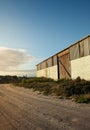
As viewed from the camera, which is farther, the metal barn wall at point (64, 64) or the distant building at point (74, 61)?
the metal barn wall at point (64, 64)

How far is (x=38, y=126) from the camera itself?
23.8 ft

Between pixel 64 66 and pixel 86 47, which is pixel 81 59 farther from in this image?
pixel 64 66

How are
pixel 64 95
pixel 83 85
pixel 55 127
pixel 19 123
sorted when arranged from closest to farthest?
pixel 55 127 < pixel 19 123 < pixel 64 95 < pixel 83 85

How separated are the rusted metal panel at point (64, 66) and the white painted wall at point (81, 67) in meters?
2.31

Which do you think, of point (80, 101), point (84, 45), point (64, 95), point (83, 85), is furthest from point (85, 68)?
point (80, 101)

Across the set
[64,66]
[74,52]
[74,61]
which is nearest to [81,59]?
[74,61]

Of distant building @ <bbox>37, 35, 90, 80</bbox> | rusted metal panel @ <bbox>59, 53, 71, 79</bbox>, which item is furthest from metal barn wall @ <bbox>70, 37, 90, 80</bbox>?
rusted metal panel @ <bbox>59, 53, 71, 79</bbox>

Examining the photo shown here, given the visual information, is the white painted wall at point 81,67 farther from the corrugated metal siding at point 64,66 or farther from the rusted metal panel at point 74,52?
the corrugated metal siding at point 64,66

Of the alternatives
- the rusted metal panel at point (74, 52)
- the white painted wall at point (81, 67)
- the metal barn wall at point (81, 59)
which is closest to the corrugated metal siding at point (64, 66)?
the rusted metal panel at point (74, 52)

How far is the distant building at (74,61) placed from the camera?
23.0m

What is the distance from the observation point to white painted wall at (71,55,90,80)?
22.4 meters

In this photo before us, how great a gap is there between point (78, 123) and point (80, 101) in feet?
18.3

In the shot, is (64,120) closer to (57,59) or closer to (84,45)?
(84,45)

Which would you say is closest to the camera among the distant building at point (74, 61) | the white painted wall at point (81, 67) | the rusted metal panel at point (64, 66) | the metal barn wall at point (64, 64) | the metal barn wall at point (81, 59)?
the white painted wall at point (81, 67)
